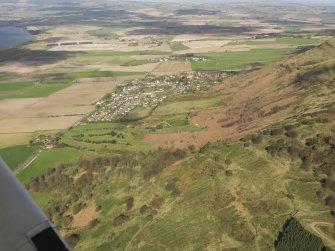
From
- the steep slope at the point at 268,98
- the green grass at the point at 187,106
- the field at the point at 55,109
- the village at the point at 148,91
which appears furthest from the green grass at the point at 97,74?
the green grass at the point at 187,106

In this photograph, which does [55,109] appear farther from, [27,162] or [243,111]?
[243,111]

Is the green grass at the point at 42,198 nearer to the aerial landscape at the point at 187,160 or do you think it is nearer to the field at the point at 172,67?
the aerial landscape at the point at 187,160

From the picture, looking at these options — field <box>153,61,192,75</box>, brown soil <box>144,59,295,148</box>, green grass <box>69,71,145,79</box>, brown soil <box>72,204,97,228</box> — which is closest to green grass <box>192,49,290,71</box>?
field <box>153,61,192,75</box>

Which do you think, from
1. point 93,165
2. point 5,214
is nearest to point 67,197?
point 93,165

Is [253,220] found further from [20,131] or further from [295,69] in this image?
[295,69]

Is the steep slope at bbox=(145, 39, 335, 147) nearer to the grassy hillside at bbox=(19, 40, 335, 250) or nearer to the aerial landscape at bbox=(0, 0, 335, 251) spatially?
the aerial landscape at bbox=(0, 0, 335, 251)

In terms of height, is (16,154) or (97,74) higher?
(97,74)

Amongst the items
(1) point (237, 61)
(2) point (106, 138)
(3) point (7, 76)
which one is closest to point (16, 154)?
(2) point (106, 138)
